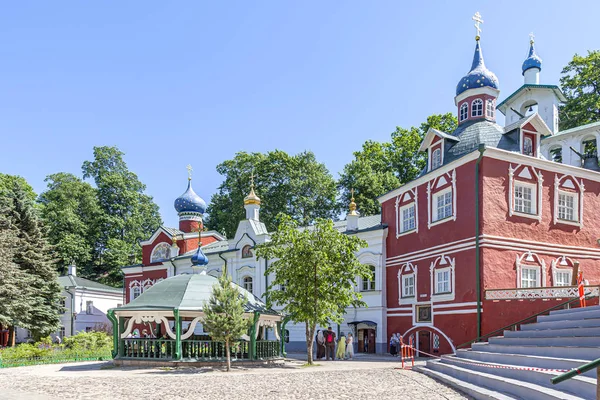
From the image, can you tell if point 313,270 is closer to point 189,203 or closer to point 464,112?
point 464,112

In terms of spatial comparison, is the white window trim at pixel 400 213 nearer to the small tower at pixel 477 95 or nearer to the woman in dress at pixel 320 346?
the small tower at pixel 477 95

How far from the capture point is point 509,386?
34.3 feet

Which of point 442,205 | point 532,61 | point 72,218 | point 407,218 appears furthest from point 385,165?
point 72,218

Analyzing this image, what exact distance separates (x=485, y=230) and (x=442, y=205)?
3140mm

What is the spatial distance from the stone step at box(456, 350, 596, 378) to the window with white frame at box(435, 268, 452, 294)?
22.4ft

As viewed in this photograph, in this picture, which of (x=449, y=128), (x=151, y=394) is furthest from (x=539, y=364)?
(x=449, y=128)

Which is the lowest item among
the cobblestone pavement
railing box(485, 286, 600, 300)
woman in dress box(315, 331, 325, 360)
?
woman in dress box(315, 331, 325, 360)

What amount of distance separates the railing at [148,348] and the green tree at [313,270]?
402 cm

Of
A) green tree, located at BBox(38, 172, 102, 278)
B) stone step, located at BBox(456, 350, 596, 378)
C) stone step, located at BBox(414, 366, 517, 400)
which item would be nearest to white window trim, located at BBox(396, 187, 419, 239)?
stone step, located at BBox(456, 350, 596, 378)

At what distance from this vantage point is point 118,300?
5078cm

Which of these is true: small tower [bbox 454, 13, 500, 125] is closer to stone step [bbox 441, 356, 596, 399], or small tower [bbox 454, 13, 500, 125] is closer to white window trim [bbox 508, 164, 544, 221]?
white window trim [bbox 508, 164, 544, 221]

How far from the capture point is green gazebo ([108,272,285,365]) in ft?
63.1

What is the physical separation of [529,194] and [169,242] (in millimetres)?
26906

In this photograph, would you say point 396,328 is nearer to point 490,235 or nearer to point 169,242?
point 490,235
